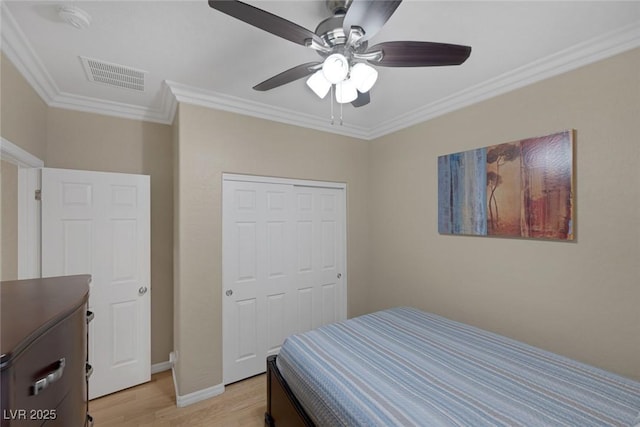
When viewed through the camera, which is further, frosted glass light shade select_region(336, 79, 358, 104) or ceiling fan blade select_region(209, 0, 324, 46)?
frosted glass light shade select_region(336, 79, 358, 104)

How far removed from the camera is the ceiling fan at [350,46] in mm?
1048

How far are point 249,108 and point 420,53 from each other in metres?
1.76

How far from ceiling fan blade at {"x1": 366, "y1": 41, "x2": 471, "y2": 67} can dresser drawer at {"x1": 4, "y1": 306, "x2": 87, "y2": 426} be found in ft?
5.42

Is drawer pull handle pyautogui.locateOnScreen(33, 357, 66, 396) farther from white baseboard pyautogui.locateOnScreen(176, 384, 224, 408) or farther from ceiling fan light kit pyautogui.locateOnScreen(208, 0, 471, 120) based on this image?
white baseboard pyautogui.locateOnScreen(176, 384, 224, 408)

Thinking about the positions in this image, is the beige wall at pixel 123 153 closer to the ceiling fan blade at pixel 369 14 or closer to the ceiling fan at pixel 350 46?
the ceiling fan at pixel 350 46

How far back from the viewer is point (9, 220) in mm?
1916

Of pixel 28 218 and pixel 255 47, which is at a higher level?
pixel 255 47

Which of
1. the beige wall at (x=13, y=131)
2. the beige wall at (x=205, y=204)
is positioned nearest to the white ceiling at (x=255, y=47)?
the beige wall at (x=13, y=131)

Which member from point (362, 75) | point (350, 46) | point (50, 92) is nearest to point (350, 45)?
point (350, 46)

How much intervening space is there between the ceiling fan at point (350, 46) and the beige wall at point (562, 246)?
116 cm

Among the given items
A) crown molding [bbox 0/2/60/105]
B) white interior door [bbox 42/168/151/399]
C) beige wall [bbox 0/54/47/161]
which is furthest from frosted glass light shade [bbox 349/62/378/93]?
white interior door [bbox 42/168/151/399]

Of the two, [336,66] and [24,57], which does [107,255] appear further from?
[336,66]

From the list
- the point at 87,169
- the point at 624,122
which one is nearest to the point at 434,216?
the point at 624,122

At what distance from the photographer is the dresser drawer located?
2.16ft
